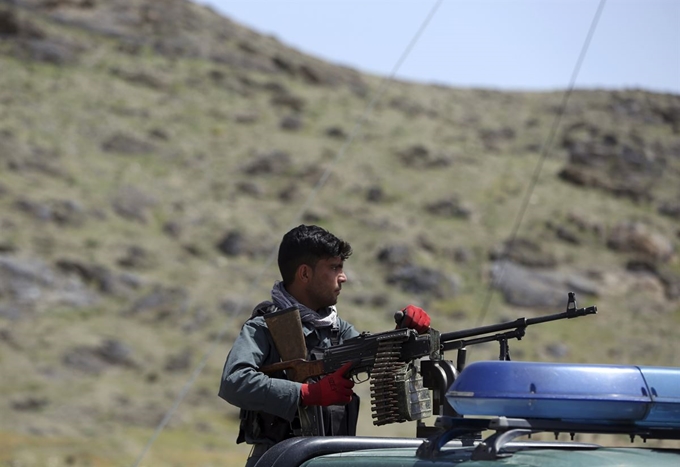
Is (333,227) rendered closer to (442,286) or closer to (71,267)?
(442,286)

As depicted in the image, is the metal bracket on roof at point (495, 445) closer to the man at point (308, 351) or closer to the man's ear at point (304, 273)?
the man at point (308, 351)

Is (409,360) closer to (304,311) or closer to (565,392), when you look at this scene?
(304,311)

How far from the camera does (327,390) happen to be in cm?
375

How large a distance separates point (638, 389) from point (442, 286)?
33.3 metres

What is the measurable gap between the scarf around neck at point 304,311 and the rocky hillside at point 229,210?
14050 mm

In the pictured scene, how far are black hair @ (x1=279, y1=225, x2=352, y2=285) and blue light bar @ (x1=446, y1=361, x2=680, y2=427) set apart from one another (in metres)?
1.64

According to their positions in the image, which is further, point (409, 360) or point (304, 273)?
point (304, 273)

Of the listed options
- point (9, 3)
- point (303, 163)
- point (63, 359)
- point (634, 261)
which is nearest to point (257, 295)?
point (63, 359)

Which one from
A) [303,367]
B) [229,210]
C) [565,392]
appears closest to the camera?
[565,392]

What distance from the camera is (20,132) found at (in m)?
40.2

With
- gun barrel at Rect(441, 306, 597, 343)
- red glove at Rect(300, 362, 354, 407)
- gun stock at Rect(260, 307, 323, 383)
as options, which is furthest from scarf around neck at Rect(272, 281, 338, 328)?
gun barrel at Rect(441, 306, 597, 343)

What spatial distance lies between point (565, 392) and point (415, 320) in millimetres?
1404

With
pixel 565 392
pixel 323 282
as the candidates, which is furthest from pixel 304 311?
pixel 565 392

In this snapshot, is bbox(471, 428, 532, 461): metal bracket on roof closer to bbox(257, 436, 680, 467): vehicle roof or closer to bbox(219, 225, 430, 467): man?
bbox(257, 436, 680, 467): vehicle roof
